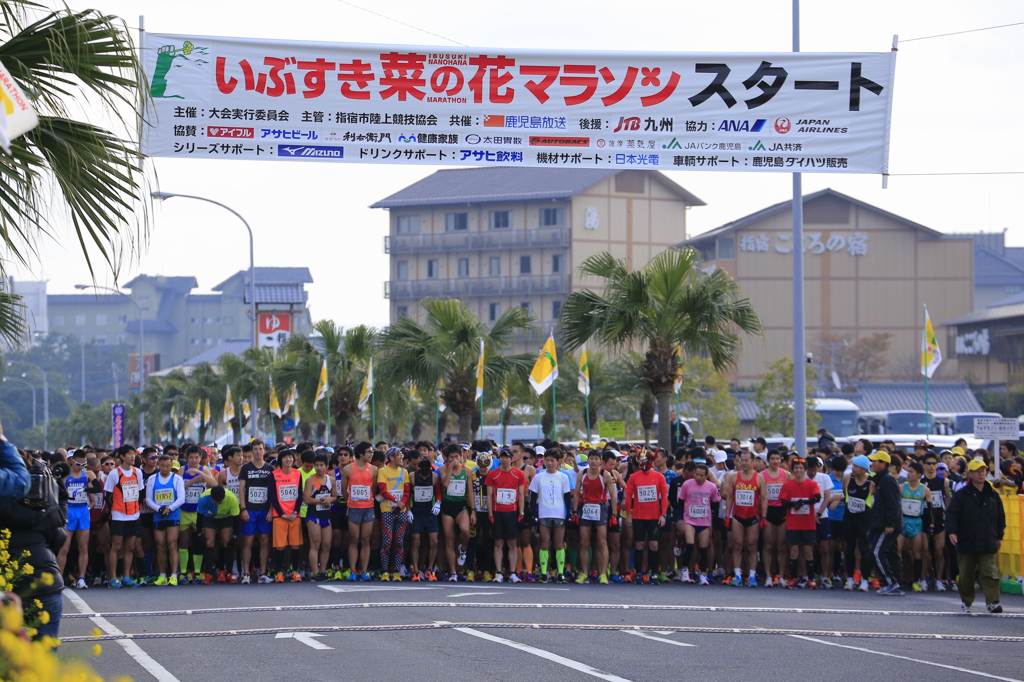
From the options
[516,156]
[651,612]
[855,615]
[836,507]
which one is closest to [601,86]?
[516,156]

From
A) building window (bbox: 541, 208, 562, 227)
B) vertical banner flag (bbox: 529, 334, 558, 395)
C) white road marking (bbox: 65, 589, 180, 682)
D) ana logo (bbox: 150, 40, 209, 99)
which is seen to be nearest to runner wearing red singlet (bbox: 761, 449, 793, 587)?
white road marking (bbox: 65, 589, 180, 682)

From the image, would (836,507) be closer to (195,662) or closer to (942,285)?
A: (195,662)

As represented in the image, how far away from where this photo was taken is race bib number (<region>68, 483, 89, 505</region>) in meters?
15.7

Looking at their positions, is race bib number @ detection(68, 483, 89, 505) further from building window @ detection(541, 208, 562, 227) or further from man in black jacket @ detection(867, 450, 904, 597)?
building window @ detection(541, 208, 562, 227)

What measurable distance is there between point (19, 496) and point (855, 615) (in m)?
9.55

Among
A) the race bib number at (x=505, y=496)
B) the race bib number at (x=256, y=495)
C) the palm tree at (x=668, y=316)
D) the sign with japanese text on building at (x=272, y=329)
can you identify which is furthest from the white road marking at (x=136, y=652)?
the sign with japanese text on building at (x=272, y=329)

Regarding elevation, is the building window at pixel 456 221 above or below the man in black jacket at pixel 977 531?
above

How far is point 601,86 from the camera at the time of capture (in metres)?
12.0

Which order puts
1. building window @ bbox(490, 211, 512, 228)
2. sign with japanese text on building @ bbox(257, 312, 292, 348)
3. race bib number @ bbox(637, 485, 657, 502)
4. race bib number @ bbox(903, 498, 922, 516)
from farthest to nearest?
building window @ bbox(490, 211, 512, 228), sign with japanese text on building @ bbox(257, 312, 292, 348), race bib number @ bbox(637, 485, 657, 502), race bib number @ bbox(903, 498, 922, 516)

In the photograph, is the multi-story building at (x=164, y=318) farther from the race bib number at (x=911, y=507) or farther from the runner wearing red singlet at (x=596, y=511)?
the race bib number at (x=911, y=507)

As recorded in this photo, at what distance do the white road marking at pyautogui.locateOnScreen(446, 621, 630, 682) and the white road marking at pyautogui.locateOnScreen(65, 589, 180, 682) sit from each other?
115 inches

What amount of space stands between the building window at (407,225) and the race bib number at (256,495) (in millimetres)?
78801

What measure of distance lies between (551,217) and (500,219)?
433cm

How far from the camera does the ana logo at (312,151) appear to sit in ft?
37.8
